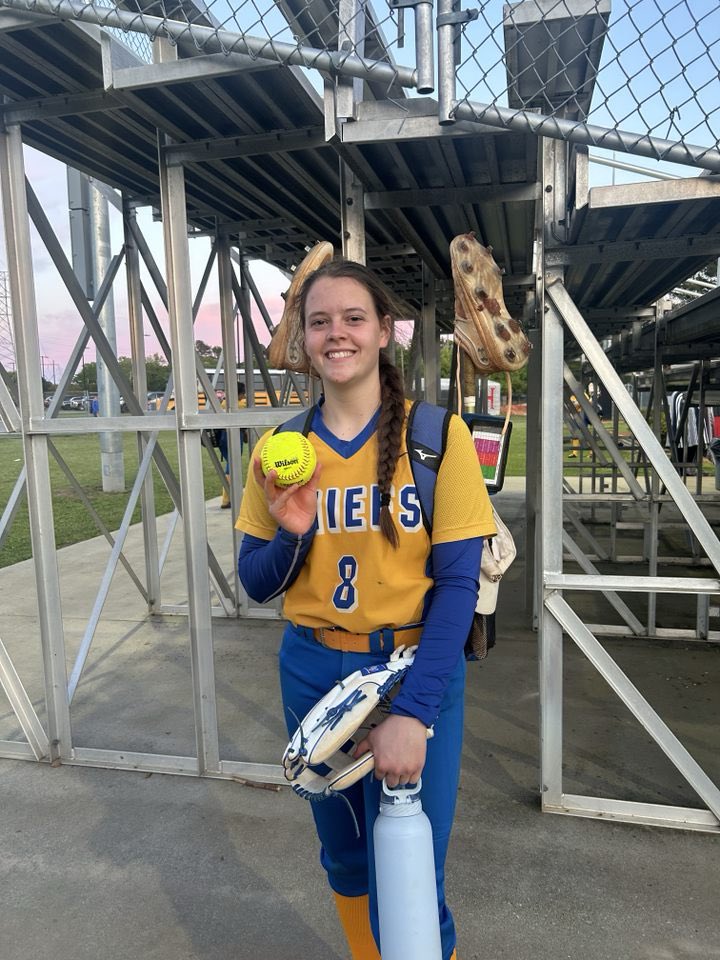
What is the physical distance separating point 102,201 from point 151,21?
10.6 metres

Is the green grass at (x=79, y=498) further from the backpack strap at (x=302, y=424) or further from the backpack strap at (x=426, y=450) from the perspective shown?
the backpack strap at (x=426, y=450)

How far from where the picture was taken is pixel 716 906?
8.77ft

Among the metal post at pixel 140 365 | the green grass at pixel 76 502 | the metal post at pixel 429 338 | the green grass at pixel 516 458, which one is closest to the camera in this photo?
the metal post at pixel 140 365

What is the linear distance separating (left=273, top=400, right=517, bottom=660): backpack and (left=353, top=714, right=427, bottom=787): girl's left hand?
375 millimetres

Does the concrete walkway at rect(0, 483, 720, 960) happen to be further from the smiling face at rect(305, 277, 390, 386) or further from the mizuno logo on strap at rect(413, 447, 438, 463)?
the smiling face at rect(305, 277, 390, 386)

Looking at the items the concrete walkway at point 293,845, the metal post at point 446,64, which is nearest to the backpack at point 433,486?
the metal post at point 446,64

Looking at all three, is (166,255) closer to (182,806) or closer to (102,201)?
(182,806)

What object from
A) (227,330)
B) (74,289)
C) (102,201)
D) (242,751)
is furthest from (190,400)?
(102,201)

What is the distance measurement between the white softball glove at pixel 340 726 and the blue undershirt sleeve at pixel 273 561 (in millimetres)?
289

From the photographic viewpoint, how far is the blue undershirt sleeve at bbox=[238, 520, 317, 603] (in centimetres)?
167

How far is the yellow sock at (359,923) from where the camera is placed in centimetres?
201

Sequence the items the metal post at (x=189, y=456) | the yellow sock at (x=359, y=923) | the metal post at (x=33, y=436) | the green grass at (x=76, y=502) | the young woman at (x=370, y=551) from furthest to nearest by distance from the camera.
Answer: the green grass at (x=76, y=502), the metal post at (x=33, y=436), the metal post at (x=189, y=456), the yellow sock at (x=359, y=923), the young woman at (x=370, y=551)

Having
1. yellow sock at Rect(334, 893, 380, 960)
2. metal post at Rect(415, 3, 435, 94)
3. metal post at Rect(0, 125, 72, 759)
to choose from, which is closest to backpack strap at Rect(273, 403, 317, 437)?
metal post at Rect(415, 3, 435, 94)

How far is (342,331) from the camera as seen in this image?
1.69 metres
